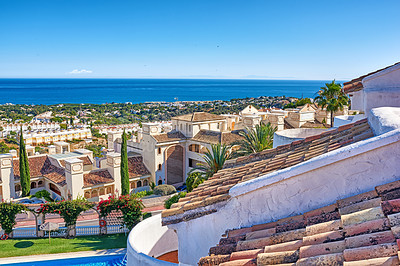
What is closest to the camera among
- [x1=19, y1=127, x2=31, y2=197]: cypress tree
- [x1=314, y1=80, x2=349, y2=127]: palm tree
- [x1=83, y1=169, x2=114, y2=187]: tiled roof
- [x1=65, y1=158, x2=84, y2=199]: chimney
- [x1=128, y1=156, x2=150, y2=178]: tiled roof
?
[x1=65, y1=158, x2=84, y2=199]: chimney

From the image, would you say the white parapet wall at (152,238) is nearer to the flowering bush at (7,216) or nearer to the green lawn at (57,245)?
the green lawn at (57,245)

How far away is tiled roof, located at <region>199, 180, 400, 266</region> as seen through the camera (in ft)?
9.20

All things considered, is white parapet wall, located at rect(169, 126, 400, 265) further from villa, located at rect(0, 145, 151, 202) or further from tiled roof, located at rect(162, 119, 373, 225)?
villa, located at rect(0, 145, 151, 202)

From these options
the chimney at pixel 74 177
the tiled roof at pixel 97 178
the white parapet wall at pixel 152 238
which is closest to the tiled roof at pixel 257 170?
the white parapet wall at pixel 152 238

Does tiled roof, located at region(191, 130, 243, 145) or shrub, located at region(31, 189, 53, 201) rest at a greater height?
tiled roof, located at region(191, 130, 243, 145)

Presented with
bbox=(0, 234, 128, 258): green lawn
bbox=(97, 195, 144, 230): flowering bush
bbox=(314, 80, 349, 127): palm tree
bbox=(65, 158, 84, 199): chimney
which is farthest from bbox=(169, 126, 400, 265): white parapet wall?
A: bbox=(314, 80, 349, 127): palm tree

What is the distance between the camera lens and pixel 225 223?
460 cm

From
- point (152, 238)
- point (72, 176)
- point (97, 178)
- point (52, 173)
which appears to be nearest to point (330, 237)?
point (152, 238)

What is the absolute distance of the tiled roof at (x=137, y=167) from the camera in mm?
33500

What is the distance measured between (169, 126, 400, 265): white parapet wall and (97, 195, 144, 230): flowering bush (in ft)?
52.4

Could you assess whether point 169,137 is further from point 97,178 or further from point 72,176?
point 72,176

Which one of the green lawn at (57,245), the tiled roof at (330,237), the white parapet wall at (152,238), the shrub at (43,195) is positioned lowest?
the shrub at (43,195)

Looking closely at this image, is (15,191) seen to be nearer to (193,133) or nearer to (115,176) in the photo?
(115,176)

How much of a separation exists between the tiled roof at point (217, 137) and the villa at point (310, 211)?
88.6 ft
